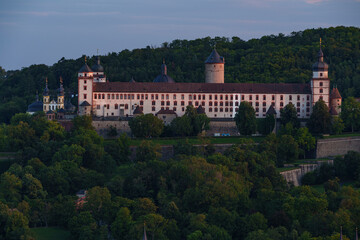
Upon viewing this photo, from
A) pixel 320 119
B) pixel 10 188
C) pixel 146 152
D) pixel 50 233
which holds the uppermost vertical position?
pixel 320 119

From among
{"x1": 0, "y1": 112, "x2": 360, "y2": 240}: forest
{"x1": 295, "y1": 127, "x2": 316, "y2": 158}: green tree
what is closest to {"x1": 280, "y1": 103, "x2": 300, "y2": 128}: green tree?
{"x1": 0, "y1": 112, "x2": 360, "y2": 240}: forest

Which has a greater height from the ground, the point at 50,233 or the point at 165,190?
the point at 165,190

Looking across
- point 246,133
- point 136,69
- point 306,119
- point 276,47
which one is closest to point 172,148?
point 246,133

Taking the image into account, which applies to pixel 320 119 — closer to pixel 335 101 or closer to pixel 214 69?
pixel 335 101

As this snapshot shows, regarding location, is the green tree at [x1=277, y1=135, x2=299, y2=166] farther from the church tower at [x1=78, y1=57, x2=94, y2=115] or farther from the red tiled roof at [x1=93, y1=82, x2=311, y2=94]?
the church tower at [x1=78, y1=57, x2=94, y2=115]

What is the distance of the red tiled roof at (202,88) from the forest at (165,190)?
6.25 metres

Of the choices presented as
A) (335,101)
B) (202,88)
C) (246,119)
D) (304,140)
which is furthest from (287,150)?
(202,88)

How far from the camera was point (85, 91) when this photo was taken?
9638 cm

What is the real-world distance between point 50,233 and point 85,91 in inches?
947

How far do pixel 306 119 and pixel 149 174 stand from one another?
20608 mm

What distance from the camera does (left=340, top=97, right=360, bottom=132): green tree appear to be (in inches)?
3693

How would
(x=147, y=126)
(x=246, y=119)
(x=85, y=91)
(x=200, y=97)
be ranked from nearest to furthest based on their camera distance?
(x=147, y=126), (x=246, y=119), (x=85, y=91), (x=200, y=97)

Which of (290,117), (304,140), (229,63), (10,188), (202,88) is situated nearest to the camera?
(10,188)

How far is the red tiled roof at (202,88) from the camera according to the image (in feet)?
318
